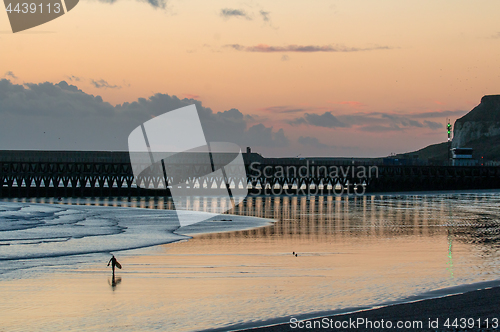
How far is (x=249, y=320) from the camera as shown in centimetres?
1002

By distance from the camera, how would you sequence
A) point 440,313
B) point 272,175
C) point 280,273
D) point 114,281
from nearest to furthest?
point 440,313
point 114,281
point 280,273
point 272,175

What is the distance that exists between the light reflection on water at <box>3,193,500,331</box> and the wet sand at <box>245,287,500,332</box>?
0.75 m


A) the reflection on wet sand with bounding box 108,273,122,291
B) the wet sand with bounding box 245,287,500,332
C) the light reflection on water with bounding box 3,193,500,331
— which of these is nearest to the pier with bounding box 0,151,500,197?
the light reflection on water with bounding box 3,193,500,331

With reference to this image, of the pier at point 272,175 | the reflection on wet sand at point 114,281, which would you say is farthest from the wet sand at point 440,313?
the pier at point 272,175

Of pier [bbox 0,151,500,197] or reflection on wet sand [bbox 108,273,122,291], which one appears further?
pier [bbox 0,151,500,197]

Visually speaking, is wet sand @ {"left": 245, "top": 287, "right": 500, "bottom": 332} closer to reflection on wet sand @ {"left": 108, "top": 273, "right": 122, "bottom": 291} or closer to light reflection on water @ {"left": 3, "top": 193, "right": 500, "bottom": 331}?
light reflection on water @ {"left": 3, "top": 193, "right": 500, "bottom": 331}

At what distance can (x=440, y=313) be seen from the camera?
10.1 m

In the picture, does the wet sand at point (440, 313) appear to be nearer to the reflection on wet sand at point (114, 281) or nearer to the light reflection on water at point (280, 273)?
the light reflection on water at point (280, 273)

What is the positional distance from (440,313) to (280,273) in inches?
201


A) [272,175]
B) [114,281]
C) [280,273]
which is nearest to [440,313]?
[280,273]

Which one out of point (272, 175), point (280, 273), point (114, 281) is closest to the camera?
point (114, 281)

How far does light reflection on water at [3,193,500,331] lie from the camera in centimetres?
1077

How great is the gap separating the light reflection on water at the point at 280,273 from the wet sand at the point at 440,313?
29.4 inches

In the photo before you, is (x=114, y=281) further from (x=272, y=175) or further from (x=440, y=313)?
(x=272, y=175)
